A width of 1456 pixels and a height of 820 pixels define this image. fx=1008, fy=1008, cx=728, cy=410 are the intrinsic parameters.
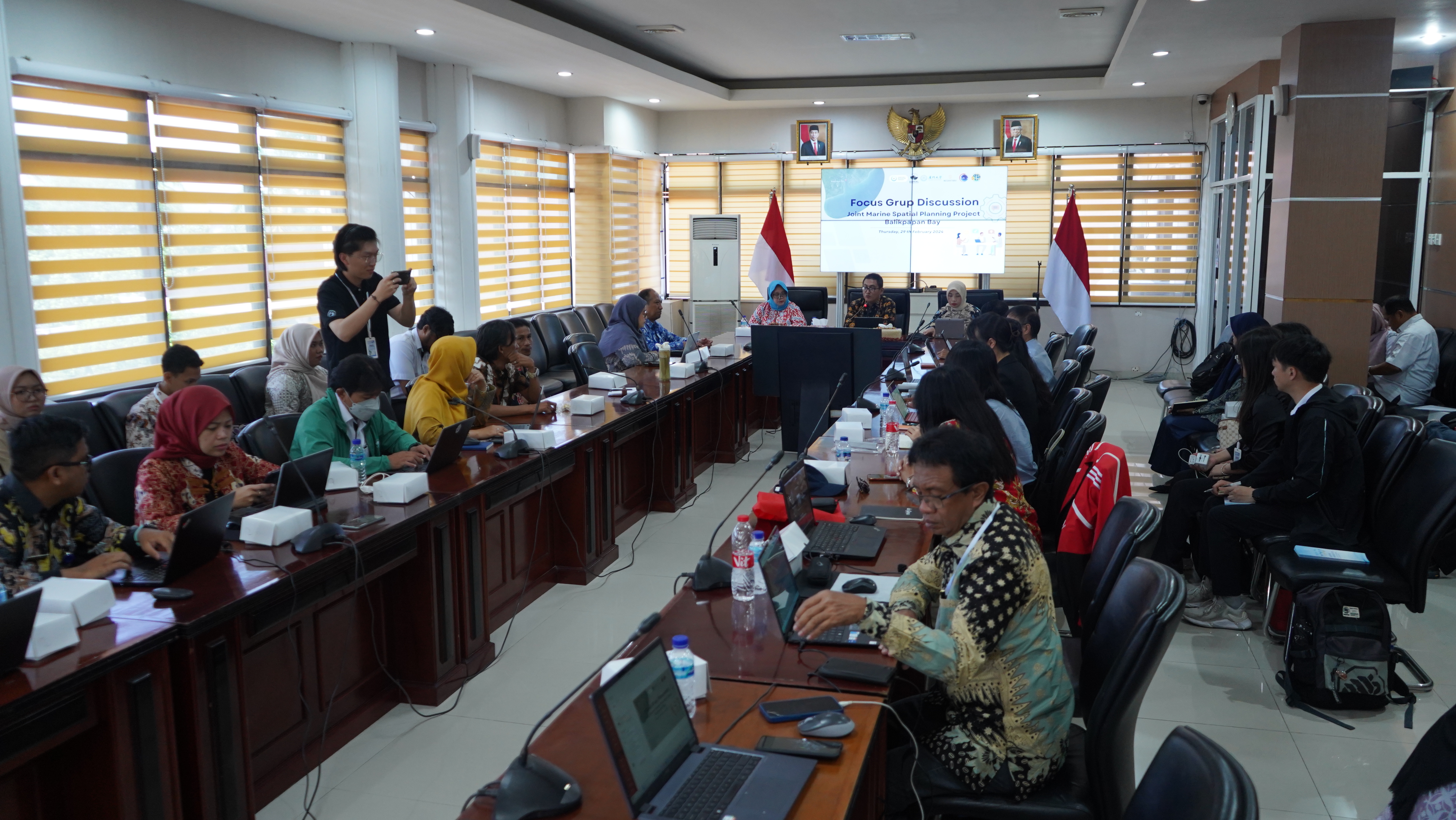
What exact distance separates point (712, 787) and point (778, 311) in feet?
23.8

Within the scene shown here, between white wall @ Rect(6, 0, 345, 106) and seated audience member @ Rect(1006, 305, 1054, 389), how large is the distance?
4929mm

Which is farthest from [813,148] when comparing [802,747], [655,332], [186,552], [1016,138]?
[802,747]

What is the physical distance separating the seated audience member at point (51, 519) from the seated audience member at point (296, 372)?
231 centimetres

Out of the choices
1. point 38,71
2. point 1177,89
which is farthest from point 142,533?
point 1177,89

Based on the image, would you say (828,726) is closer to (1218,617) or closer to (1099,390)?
(1218,617)

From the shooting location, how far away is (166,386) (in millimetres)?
4574

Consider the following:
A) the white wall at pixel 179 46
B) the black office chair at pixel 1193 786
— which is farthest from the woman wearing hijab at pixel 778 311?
the black office chair at pixel 1193 786

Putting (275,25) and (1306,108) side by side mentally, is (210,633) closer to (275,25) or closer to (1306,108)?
(275,25)

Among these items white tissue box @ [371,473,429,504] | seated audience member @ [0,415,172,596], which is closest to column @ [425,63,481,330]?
white tissue box @ [371,473,429,504]

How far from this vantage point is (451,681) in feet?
12.1

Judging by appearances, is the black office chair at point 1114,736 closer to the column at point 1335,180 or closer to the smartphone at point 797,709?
the smartphone at point 797,709

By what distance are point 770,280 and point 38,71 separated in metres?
6.70

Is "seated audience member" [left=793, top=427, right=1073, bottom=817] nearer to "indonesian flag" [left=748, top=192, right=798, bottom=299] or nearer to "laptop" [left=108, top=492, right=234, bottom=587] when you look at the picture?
"laptop" [left=108, top=492, right=234, bottom=587]

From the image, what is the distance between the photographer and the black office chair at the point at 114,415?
4730 millimetres
